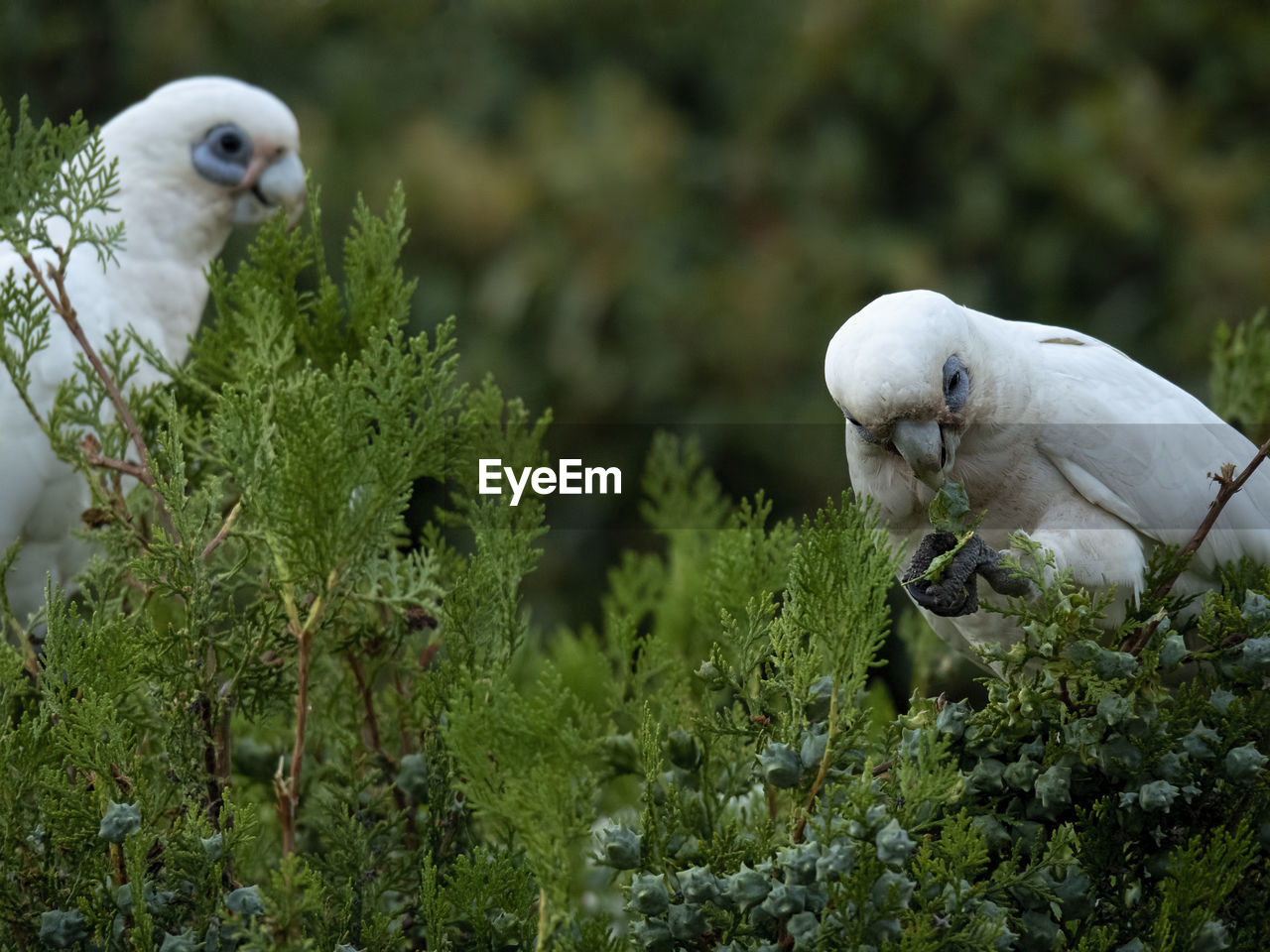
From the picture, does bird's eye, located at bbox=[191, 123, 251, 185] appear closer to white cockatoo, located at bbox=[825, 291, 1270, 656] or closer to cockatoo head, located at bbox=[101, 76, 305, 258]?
cockatoo head, located at bbox=[101, 76, 305, 258]

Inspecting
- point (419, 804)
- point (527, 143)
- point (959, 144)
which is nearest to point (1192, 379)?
point (959, 144)

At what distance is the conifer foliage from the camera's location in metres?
0.65

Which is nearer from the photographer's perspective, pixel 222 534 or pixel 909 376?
pixel 222 534

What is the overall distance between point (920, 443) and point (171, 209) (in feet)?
3.81

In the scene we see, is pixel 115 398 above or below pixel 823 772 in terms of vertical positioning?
above

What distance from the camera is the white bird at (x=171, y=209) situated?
1.40m

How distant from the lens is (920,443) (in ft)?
2.99

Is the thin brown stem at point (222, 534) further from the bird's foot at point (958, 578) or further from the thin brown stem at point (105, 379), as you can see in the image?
the bird's foot at point (958, 578)

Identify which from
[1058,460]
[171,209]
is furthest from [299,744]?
[171,209]

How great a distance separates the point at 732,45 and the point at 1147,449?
2.39m

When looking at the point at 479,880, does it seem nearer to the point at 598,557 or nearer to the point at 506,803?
the point at 506,803

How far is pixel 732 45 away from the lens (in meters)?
3.17

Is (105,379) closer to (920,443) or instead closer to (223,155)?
(920,443)

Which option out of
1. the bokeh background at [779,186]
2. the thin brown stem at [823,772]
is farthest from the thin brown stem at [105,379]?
the bokeh background at [779,186]
